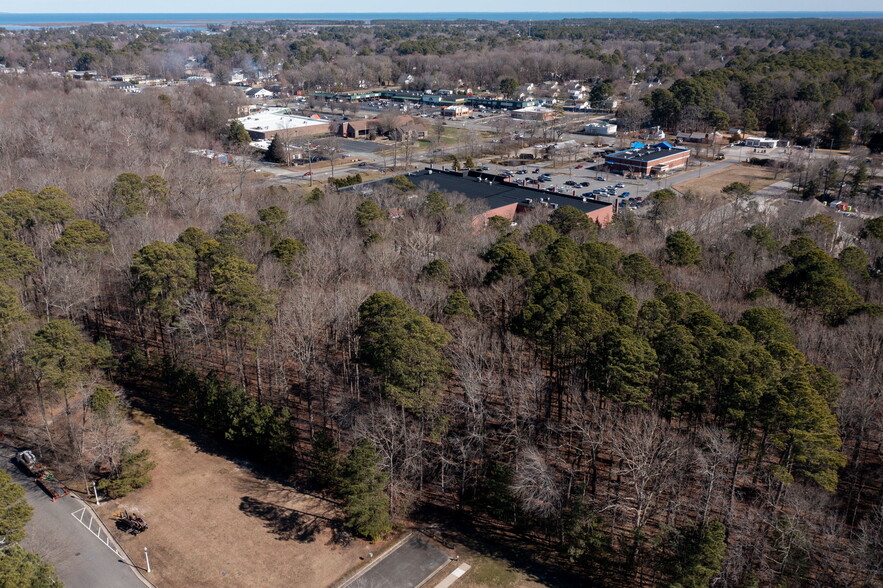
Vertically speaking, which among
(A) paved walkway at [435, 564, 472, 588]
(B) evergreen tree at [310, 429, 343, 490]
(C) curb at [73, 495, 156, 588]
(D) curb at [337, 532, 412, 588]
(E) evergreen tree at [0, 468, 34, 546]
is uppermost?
(E) evergreen tree at [0, 468, 34, 546]

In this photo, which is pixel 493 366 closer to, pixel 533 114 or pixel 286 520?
pixel 286 520

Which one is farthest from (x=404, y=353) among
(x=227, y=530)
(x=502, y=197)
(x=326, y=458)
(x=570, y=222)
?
(x=502, y=197)

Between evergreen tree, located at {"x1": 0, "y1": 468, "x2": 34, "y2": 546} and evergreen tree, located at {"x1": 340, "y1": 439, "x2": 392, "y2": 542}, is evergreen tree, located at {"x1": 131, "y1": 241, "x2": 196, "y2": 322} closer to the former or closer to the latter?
evergreen tree, located at {"x1": 0, "y1": 468, "x2": 34, "y2": 546}

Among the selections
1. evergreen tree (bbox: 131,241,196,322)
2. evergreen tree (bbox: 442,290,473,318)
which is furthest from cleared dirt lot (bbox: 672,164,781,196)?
evergreen tree (bbox: 131,241,196,322)

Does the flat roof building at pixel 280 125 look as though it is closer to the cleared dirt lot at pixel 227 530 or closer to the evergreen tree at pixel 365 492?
the cleared dirt lot at pixel 227 530

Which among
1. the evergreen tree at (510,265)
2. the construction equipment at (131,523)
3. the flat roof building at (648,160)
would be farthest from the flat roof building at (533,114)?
the construction equipment at (131,523)
